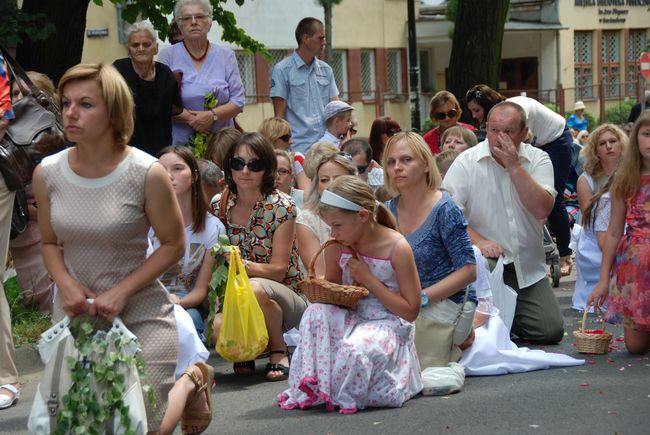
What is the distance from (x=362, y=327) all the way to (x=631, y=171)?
2.66m

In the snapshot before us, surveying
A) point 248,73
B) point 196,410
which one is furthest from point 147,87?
point 248,73

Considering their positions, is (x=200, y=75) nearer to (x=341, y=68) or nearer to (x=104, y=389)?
(x=104, y=389)

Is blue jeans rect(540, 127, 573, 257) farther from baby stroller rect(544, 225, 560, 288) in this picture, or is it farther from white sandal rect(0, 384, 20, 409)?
white sandal rect(0, 384, 20, 409)

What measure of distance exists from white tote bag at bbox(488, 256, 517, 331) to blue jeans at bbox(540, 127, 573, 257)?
2.76 meters

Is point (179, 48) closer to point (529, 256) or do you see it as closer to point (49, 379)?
point (529, 256)

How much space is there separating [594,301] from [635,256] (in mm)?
432

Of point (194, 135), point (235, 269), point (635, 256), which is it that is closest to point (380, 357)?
point (235, 269)

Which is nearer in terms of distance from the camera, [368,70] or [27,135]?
[27,135]

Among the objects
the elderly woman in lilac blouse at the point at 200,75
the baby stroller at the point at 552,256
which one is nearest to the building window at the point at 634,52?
the baby stroller at the point at 552,256

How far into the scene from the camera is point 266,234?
8.77 meters

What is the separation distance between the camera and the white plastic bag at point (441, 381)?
7.72 metres

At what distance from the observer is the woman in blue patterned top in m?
8.09

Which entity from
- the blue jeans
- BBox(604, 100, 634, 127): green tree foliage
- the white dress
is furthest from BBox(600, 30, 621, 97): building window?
the white dress

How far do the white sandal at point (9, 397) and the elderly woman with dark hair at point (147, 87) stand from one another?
3000 mm
